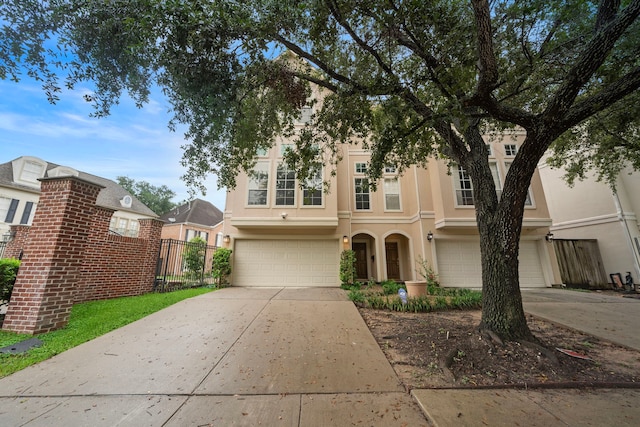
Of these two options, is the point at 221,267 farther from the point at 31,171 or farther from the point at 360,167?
the point at 31,171

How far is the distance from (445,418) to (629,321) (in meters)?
6.13

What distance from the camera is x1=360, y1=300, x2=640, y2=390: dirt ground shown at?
99.8 inches

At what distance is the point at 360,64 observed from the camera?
468 centimetres

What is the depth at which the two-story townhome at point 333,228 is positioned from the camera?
30.3 feet

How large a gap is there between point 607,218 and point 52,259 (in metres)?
18.9

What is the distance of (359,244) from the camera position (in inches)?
487

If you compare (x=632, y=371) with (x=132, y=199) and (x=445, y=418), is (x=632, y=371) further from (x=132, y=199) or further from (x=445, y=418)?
(x=132, y=199)

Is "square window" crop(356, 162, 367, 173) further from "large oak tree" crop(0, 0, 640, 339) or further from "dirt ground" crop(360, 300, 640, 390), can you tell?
"dirt ground" crop(360, 300, 640, 390)

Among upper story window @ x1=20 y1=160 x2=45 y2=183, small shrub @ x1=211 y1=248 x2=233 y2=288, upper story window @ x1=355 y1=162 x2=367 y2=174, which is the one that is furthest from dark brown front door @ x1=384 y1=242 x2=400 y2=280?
upper story window @ x1=20 y1=160 x2=45 y2=183

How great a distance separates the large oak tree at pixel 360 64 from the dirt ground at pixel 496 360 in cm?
42

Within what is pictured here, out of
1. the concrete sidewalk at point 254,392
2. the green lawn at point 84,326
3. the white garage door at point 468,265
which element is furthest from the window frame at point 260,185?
the white garage door at point 468,265

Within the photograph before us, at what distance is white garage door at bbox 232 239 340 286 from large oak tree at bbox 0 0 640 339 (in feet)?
17.9

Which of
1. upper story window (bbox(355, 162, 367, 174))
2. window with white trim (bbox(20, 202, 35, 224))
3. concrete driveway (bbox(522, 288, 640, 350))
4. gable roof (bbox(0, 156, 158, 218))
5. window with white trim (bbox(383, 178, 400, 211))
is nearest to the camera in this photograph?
concrete driveway (bbox(522, 288, 640, 350))

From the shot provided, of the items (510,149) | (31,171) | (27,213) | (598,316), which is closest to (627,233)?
(510,149)
